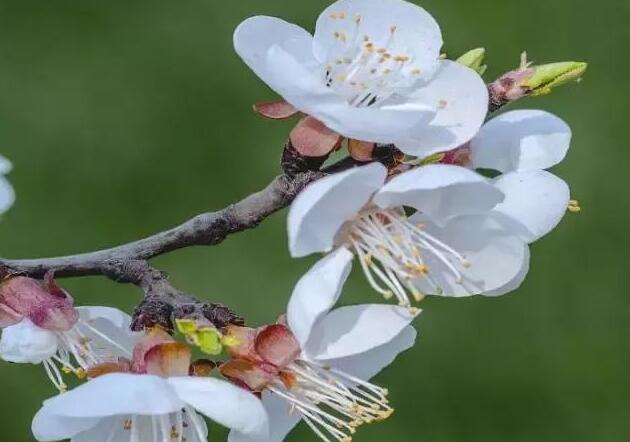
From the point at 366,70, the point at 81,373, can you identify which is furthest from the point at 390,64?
the point at 81,373

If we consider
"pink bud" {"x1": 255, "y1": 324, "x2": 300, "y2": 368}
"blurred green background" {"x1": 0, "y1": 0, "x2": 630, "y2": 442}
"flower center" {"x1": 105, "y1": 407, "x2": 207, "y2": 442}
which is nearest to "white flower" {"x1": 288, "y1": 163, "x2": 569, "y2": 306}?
"pink bud" {"x1": 255, "y1": 324, "x2": 300, "y2": 368}

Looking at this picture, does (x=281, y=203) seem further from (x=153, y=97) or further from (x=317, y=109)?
(x=153, y=97)

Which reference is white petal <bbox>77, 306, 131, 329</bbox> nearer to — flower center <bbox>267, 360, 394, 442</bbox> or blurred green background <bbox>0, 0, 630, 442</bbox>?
flower center <bbox>267, 360, 394, 442</bbox>

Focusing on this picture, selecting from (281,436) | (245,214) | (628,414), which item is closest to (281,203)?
(245,214)

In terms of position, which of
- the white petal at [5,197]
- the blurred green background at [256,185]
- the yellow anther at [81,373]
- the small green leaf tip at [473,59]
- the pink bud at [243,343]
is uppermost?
the white petal at [5,197]

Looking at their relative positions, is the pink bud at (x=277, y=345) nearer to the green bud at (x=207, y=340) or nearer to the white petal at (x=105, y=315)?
the green bud at (x=207, y=340)

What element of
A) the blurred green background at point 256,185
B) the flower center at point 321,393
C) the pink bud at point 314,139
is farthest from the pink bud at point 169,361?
the blurred green background at point 256,185
